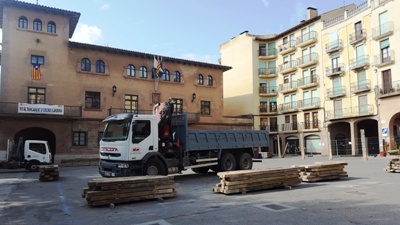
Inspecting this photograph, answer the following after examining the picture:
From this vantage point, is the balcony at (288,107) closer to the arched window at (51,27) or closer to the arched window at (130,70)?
the arched window at (130,70)

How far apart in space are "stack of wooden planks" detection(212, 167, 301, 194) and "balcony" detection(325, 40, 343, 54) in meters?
33.2

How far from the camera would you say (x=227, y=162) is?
15.6m

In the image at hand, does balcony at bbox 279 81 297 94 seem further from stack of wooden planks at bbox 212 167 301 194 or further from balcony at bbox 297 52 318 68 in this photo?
stack of wooden planks at bbox 212 167 301 194

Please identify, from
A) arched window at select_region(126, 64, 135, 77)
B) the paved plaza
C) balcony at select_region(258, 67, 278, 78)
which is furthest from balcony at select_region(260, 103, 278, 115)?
the paved plaza

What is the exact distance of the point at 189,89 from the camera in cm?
3706

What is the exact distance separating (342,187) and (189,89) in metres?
27.4

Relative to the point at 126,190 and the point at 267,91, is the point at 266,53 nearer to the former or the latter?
the point at 267,91

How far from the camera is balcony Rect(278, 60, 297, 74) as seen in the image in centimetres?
4737

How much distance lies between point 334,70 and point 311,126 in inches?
316

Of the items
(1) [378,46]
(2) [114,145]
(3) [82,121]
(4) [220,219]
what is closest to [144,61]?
(3) [82,121]

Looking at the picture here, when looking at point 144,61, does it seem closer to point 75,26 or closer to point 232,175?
point 75,26

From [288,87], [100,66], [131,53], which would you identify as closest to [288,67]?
[288,87]

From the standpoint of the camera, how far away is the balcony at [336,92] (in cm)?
3966

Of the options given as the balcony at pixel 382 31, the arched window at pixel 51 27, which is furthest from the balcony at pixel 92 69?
the balcony at pixel 382 31
